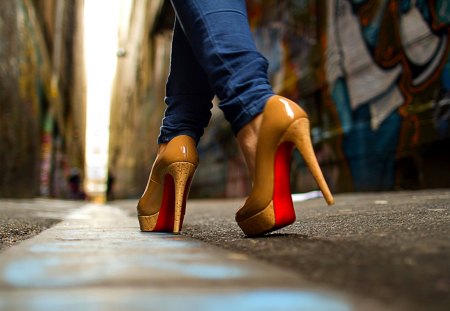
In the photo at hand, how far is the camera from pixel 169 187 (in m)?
1.11

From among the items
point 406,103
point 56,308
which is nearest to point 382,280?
point 56,308

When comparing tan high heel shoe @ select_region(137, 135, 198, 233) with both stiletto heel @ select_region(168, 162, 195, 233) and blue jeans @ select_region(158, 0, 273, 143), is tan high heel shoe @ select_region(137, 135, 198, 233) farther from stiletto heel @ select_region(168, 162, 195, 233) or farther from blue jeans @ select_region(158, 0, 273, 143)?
blue jeans @ select_region(158, 0, 273, 143)

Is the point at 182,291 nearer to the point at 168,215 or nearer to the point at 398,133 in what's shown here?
the point at 168,215

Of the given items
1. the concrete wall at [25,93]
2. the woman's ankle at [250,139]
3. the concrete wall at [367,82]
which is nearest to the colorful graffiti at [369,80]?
the concrete wall at [367,82]

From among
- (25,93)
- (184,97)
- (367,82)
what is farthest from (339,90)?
(25,93)

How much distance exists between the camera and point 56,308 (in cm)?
37

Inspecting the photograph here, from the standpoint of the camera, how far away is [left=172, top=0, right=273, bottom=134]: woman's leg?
89 centimetres

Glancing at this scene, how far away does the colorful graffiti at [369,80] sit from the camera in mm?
2979

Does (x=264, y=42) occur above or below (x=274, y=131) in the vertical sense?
above

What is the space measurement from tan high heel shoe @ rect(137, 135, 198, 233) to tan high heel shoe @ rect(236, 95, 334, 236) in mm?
218

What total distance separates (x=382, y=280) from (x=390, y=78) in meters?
3.21

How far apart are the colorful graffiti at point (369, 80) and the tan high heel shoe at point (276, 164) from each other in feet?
7.40

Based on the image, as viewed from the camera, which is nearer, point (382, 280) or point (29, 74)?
point (382, 280)

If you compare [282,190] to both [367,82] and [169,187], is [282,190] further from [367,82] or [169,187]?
[367,82]
